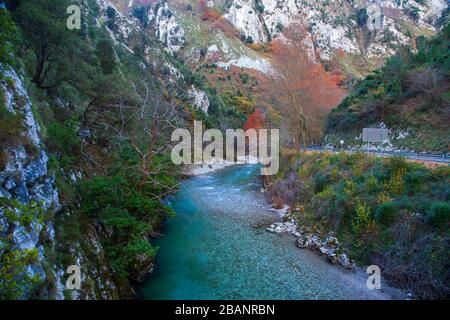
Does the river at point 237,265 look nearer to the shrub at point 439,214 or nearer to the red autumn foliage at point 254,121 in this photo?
the shrub at point 439,214

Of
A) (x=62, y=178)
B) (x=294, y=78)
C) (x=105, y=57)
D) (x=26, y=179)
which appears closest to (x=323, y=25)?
(x=294, y=78)

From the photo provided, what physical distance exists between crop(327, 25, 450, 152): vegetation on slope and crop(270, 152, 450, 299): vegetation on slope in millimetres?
6115

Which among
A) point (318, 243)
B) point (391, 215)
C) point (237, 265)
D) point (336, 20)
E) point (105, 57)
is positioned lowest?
point (237, 265)

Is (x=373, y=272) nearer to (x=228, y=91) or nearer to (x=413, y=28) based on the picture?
(x=228, y=91)

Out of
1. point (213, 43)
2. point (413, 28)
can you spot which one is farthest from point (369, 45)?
point (213, 43)

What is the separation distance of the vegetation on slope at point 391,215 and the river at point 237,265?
4.19 ft

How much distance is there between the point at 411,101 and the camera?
2236 centimetres

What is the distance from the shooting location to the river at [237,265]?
9.52 meters

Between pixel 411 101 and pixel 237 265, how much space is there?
2101 cm

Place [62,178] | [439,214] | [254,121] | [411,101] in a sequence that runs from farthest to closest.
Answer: [254,121]
[411,101]
[439,214]
[62,178]

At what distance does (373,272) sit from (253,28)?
434 feet

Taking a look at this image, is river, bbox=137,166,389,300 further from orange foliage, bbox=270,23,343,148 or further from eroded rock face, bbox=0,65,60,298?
orange foliage, bbox=270,23,343,148

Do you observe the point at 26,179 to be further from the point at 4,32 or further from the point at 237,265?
the point at 237,265

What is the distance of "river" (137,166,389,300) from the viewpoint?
9523 millimetres
